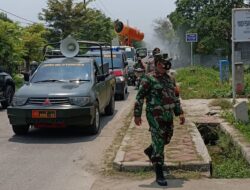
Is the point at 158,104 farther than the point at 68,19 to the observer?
No

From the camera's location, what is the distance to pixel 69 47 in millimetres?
13117

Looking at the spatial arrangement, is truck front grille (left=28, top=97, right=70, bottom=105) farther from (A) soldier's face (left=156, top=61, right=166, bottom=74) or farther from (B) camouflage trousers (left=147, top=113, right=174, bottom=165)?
(A) soldier's face (left=156, top=61, right=166, bottom=74)

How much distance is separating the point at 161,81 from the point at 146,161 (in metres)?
1.44

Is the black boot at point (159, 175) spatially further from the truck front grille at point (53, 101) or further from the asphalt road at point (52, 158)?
the truck front grille at point (53, 101)

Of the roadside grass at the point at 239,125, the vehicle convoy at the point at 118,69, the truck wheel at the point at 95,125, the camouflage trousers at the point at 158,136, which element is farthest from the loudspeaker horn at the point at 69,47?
the camouflage trousers at the point at 158,136

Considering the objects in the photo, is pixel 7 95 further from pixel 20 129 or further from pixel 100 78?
pixel 20 129

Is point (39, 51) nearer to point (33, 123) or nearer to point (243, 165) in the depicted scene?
point (33, 123)

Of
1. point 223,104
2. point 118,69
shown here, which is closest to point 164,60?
point 223,104

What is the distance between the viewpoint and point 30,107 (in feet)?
33.1

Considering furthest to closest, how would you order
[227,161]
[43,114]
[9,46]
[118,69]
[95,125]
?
[9,46] → [118,69] → [95,125] → [43,114] → [227,161]

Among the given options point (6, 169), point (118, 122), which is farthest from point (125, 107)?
point (6, 169)

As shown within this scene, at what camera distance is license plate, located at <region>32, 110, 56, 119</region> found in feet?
32.6

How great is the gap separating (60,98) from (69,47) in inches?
129

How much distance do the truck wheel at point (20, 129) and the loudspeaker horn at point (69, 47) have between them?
9.43ft
